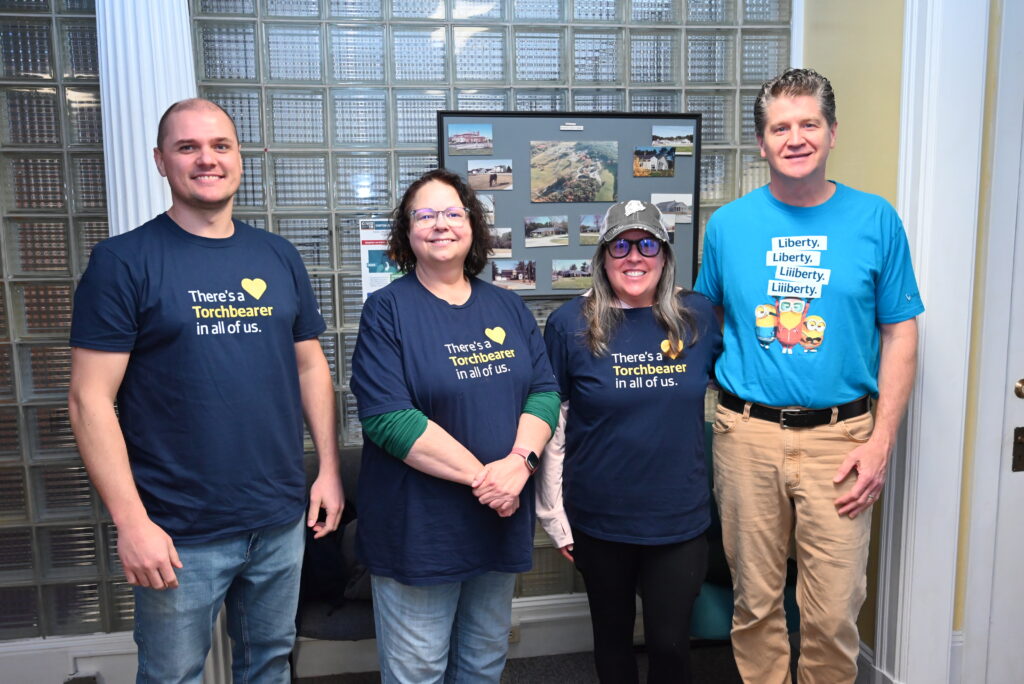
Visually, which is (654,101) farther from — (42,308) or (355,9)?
(42,308)

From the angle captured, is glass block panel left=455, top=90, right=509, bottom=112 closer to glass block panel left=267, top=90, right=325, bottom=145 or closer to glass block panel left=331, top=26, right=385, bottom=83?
glass block panel left=331, top=26, right=385, bottom=83

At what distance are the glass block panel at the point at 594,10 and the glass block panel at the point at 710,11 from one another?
10.9 inches

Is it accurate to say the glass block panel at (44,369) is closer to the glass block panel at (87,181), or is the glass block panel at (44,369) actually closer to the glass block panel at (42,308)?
the glass block panel at (42,308)

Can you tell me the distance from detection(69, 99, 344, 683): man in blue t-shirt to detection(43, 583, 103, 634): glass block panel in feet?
3.30

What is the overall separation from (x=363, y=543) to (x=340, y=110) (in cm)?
149

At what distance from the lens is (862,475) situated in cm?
177

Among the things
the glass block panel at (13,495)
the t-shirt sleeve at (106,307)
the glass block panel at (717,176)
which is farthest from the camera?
the glass block panel at (717,176)

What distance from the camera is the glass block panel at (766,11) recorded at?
2566mm

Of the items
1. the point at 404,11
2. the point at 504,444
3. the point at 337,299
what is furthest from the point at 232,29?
the point at 504,444

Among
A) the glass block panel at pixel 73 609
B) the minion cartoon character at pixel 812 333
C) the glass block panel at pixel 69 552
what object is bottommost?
the glass block panel at pixel 73 609

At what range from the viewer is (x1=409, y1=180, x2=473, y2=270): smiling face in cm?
159

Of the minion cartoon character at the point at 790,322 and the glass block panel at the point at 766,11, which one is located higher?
the glass block panel at the point at 766,11

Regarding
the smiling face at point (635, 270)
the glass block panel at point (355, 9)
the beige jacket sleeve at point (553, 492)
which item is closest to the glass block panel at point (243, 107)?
the glass block panel at point (355, 9)

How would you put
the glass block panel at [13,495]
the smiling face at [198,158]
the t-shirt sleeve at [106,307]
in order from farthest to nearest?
the glass block panel at [13,495] < the smiling face at [198,158] < the t-shirt sleeve at [106,307]
